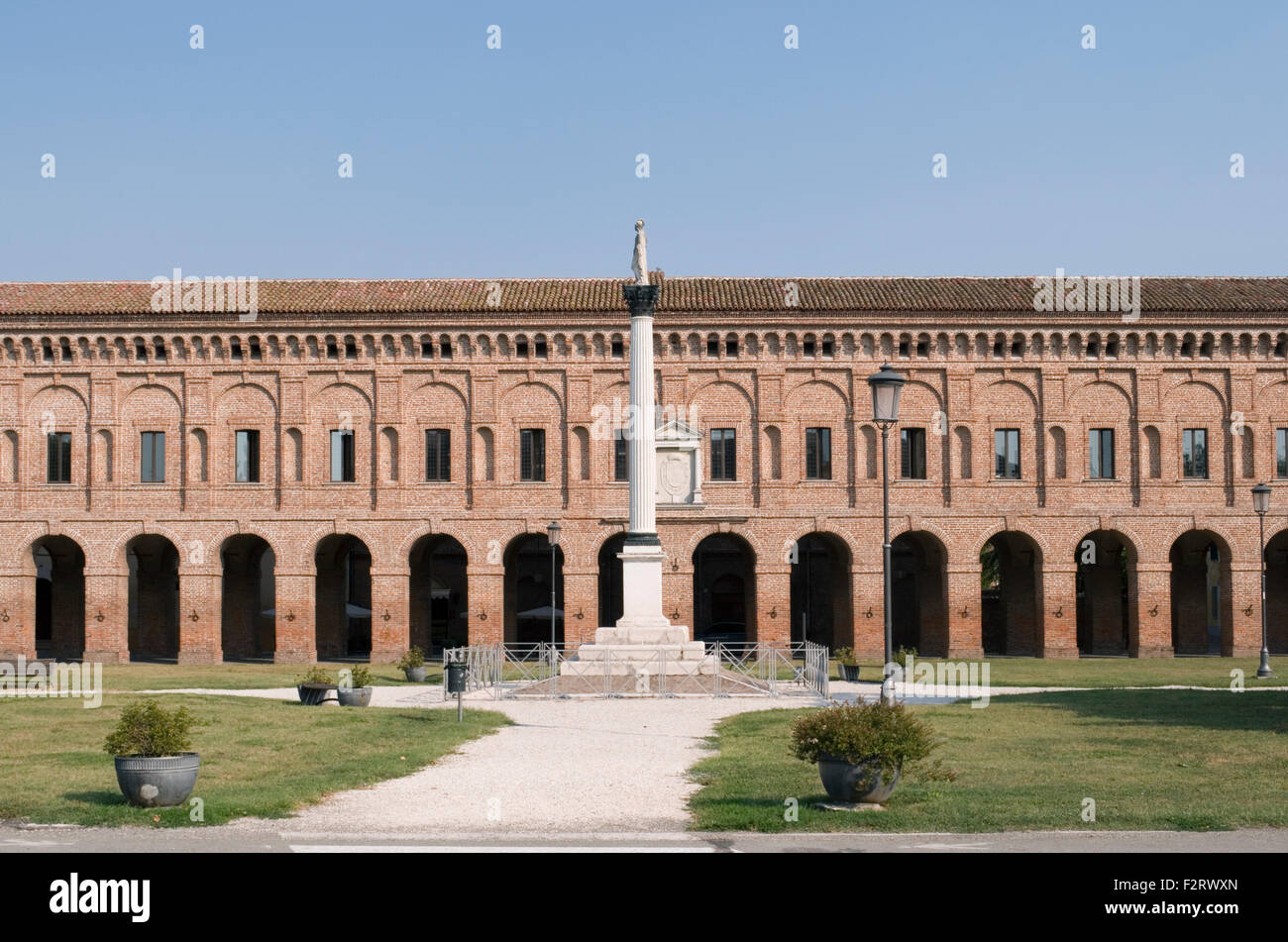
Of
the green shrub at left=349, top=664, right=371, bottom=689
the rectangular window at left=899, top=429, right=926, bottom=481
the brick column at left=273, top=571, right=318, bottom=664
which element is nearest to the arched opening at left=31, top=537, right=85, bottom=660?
the brick column at left=273, top=571, right=318, bottom=664

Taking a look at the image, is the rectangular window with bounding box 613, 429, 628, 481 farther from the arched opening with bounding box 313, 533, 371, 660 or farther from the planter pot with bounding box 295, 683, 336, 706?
the planter pot with bounding box 295, 683, 336, 706

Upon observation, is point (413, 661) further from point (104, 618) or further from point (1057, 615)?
point (1057, 615)

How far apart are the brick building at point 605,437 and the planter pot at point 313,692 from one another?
15361 mm

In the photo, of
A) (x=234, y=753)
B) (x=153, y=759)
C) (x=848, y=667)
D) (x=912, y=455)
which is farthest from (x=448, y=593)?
(x=153, y=759)

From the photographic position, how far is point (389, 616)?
42375 mm

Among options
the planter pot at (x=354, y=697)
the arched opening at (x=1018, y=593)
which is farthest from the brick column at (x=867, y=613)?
the planter pot at (x=354, y=697)

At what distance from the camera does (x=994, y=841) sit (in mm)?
11523

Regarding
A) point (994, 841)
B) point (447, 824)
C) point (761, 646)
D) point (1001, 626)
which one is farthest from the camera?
point (1001, 626)

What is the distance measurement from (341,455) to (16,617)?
10870mm

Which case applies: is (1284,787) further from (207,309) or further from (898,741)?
(207,309)

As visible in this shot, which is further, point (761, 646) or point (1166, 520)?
point (1166, 520)

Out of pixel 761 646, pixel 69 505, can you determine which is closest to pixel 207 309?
pixel 69 505

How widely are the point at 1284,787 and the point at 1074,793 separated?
241 cm

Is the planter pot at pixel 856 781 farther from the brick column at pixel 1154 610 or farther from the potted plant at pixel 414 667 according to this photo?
the brick column at pixel 1154 610
